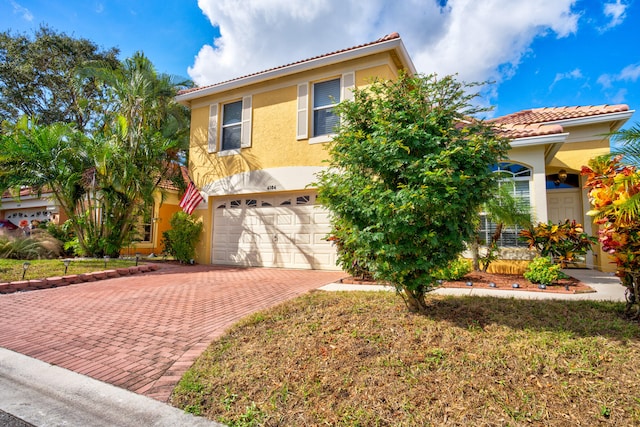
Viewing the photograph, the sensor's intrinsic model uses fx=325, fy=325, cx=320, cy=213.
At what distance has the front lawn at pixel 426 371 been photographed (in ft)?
7.91

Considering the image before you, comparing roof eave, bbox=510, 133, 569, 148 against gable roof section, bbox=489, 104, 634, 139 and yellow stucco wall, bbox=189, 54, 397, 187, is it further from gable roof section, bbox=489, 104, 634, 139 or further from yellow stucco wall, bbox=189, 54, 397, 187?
yellow stucco wall, bbox=189, 54, 397, 187

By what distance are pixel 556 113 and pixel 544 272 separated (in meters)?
7.24

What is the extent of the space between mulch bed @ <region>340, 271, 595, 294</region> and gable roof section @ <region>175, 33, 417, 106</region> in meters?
6.39

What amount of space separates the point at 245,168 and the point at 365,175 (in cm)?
791

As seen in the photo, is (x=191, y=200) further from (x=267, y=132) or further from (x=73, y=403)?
(x=73, y=403)

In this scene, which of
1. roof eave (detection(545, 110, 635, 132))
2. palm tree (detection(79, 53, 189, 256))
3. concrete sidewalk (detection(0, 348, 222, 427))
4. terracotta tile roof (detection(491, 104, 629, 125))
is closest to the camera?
concrete sidewalk (detection(0, 348, 222, 427))

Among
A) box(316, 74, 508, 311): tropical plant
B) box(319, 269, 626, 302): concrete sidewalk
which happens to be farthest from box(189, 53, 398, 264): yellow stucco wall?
box(316, 74, 508, 311): tropical plant

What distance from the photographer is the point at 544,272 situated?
660cm

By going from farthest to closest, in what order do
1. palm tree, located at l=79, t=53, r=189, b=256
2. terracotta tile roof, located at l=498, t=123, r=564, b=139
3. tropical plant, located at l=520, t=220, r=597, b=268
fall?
palm tree, located at l=79, t=53, r=189, b=256
terracotta tile roof, located at l=498, t=123, r=564, b=139
tropical plant, located at l=520, t=220, r=597, b=268

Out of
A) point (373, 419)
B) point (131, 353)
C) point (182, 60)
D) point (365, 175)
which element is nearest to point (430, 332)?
point (373, 419)

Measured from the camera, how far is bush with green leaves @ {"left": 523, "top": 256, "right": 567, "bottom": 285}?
21.5ft

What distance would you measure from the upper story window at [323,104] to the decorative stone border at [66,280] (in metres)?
6.86

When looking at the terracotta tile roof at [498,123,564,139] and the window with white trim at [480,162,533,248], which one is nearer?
the terracotta tile roof at [498,123,564,139]

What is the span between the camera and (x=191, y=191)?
1162cm
